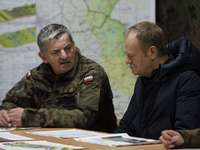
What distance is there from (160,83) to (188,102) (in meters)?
0.22

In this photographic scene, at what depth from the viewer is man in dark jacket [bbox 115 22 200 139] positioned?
1609 mm

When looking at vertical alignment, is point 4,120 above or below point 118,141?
below

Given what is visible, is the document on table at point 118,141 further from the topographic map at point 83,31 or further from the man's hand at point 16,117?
the topographic map at point 83,31

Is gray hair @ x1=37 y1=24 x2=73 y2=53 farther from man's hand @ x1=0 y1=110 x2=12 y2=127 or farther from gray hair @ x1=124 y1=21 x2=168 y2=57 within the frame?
gray hair @ x1=124 y1=21 x2=168 y2=57

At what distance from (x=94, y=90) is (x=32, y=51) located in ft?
3.94

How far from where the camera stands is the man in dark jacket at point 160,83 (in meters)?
1.61

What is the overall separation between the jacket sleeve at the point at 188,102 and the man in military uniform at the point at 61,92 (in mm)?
685

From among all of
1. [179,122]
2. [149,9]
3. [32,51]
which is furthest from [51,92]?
[149,9]

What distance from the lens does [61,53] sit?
2.40m

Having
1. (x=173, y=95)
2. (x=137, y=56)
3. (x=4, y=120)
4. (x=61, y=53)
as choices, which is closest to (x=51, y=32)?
(x=61, y=53)

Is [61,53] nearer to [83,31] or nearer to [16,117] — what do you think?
[16,117]

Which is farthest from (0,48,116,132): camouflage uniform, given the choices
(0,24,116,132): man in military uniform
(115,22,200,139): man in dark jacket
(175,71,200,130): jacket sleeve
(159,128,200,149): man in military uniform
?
(159,128,200,149): man in military uniform

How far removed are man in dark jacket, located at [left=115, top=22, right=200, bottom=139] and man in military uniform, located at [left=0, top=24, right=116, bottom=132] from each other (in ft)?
1.17

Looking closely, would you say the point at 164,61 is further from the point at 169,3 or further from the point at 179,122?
the point at 169,3
